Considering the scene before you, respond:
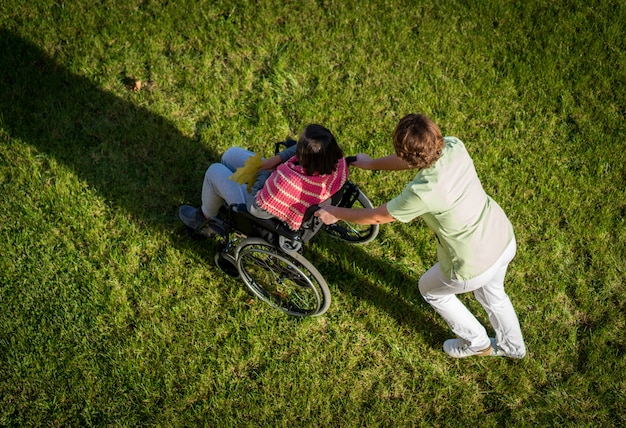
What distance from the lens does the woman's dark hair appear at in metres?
3.32

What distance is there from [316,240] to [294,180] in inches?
55.3

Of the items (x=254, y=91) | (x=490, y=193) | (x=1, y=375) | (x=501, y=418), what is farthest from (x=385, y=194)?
(x=1, y=375)

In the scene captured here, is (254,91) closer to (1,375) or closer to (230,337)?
(230,337)

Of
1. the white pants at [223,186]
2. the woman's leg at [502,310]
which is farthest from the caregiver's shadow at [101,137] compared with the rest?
the woman's leg at [502,310]

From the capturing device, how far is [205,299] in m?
4.52

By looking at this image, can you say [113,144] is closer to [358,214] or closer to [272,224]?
[272,224]

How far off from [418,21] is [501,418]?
4121 mm

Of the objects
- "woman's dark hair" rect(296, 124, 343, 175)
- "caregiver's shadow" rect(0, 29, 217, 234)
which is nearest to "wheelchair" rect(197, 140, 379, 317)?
"woman's dark hair" rect(296, 124, 343, 175)

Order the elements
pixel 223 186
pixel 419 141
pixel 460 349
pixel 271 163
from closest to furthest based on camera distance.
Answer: pixel 419 141, pixel 271 163, pixel 223 186, pixel 460 349

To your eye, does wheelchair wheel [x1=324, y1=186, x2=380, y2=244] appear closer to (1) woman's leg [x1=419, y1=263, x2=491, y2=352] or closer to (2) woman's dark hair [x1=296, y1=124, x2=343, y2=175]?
(1) woman's leg [x1=419, y1=263, x2=491, y2=352]

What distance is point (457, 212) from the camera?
332 centimetres

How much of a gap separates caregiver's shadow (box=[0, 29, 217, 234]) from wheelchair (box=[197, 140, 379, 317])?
803 mm

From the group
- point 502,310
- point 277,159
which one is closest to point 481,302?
point 502,310

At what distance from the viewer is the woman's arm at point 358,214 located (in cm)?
338
